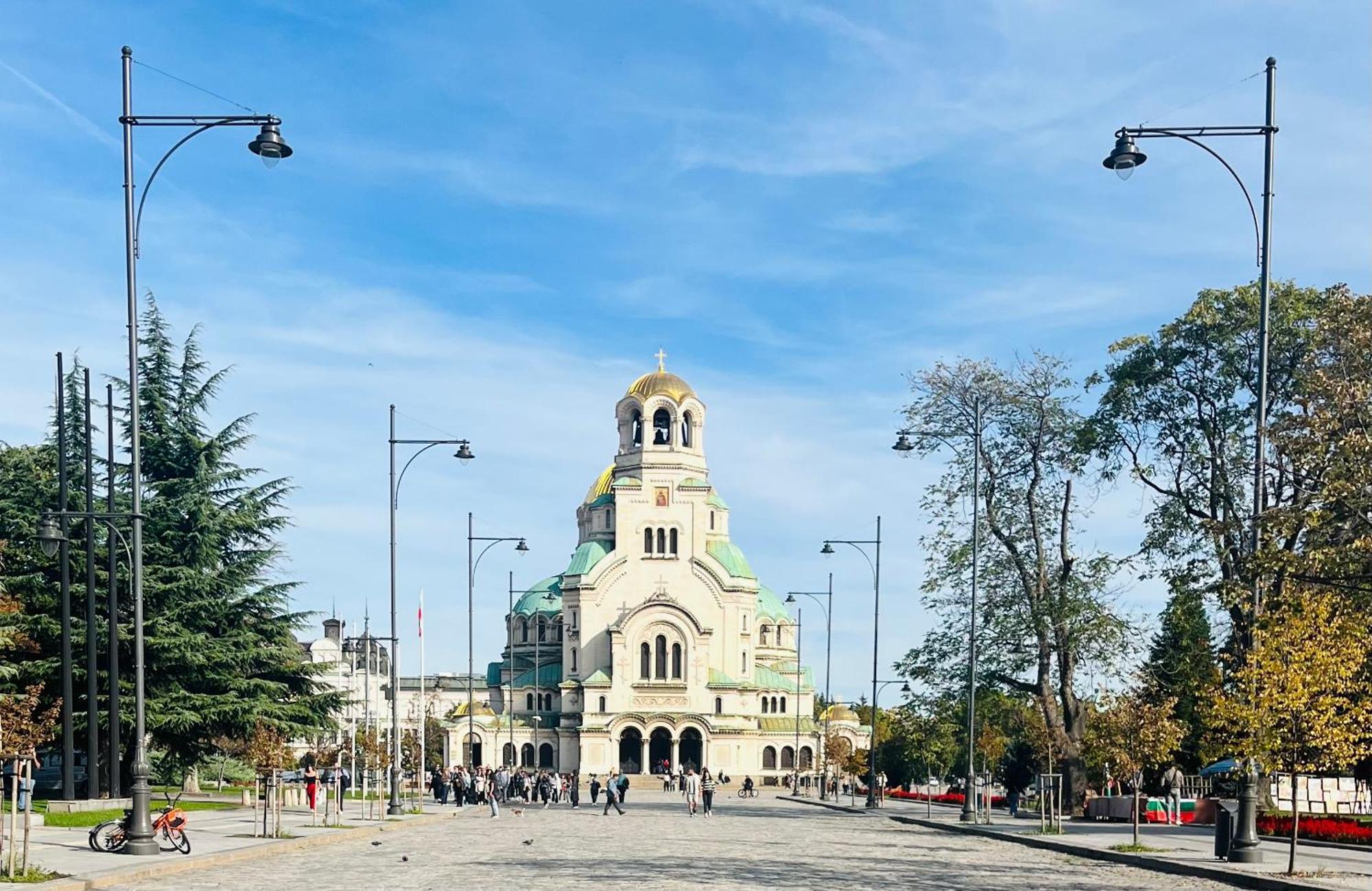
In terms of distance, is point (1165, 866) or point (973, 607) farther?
point (973, 607)

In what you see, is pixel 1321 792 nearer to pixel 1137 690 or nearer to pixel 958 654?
pixel 1137 690

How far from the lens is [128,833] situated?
964 inches

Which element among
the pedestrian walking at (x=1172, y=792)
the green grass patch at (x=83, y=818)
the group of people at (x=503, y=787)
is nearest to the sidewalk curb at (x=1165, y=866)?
the pedestrian walking at (x=1172, y=792)

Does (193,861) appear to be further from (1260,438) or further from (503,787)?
(503,787)

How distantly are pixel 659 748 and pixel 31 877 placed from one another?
3830 inches

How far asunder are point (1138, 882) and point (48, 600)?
32.1 metres

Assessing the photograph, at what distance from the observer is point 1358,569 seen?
85.1 feet

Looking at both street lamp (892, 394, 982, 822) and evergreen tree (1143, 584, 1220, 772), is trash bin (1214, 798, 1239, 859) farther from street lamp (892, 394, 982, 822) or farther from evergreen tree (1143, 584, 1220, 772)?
street lamp (892, 394, 982, 822)

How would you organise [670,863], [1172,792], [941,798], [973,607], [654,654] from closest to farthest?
[670,863], [973,607], [1172,792], [941,798], [654,654]

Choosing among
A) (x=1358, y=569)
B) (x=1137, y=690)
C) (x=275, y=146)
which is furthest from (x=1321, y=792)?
(x=275, y=146)

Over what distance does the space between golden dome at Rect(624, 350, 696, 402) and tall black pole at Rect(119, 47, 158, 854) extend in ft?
307

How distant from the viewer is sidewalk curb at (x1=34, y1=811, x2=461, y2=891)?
63.0 ft

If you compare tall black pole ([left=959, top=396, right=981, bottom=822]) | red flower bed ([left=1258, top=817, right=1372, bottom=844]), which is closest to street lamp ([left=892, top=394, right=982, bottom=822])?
tall black pole ([left=959, top=396, right=981, bottom=822])

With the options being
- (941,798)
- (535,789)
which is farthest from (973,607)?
(535,789)
